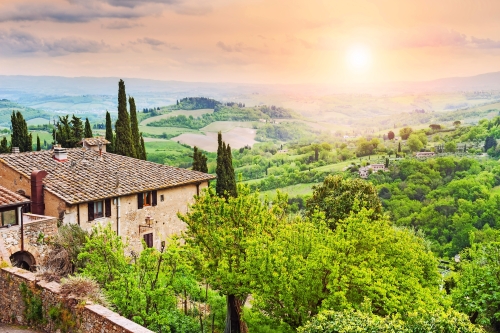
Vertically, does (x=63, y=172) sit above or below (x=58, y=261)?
above

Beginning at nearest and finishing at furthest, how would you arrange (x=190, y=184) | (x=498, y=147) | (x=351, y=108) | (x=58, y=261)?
(x=58, y=261) → (x=190, y=184) → (x=498, y=147) → (x=351, y=108)

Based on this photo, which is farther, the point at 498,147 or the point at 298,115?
the point at 298,115

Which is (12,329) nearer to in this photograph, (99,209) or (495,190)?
(99,209)

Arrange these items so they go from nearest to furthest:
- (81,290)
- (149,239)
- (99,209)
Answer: (81,290), (99,209), (149,239)

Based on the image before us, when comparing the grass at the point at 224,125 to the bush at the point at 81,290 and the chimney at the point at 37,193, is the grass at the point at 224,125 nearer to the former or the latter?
the chimney at the point at 37,193

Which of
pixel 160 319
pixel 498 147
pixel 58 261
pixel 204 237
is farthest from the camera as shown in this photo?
pixel 498 147

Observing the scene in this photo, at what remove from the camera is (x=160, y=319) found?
1509 cm

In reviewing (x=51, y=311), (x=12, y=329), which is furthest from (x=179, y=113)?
(x=51, y=311)

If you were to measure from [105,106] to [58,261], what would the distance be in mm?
177042

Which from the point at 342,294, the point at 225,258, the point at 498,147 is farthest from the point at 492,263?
the point at 498,147

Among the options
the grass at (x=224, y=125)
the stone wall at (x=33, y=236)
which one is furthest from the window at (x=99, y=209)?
the grass at (x=224, y=125)

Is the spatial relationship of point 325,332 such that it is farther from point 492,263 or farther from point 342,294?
point 492,263

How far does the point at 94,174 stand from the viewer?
27078 millimetres

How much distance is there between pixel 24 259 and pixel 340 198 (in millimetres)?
22981
